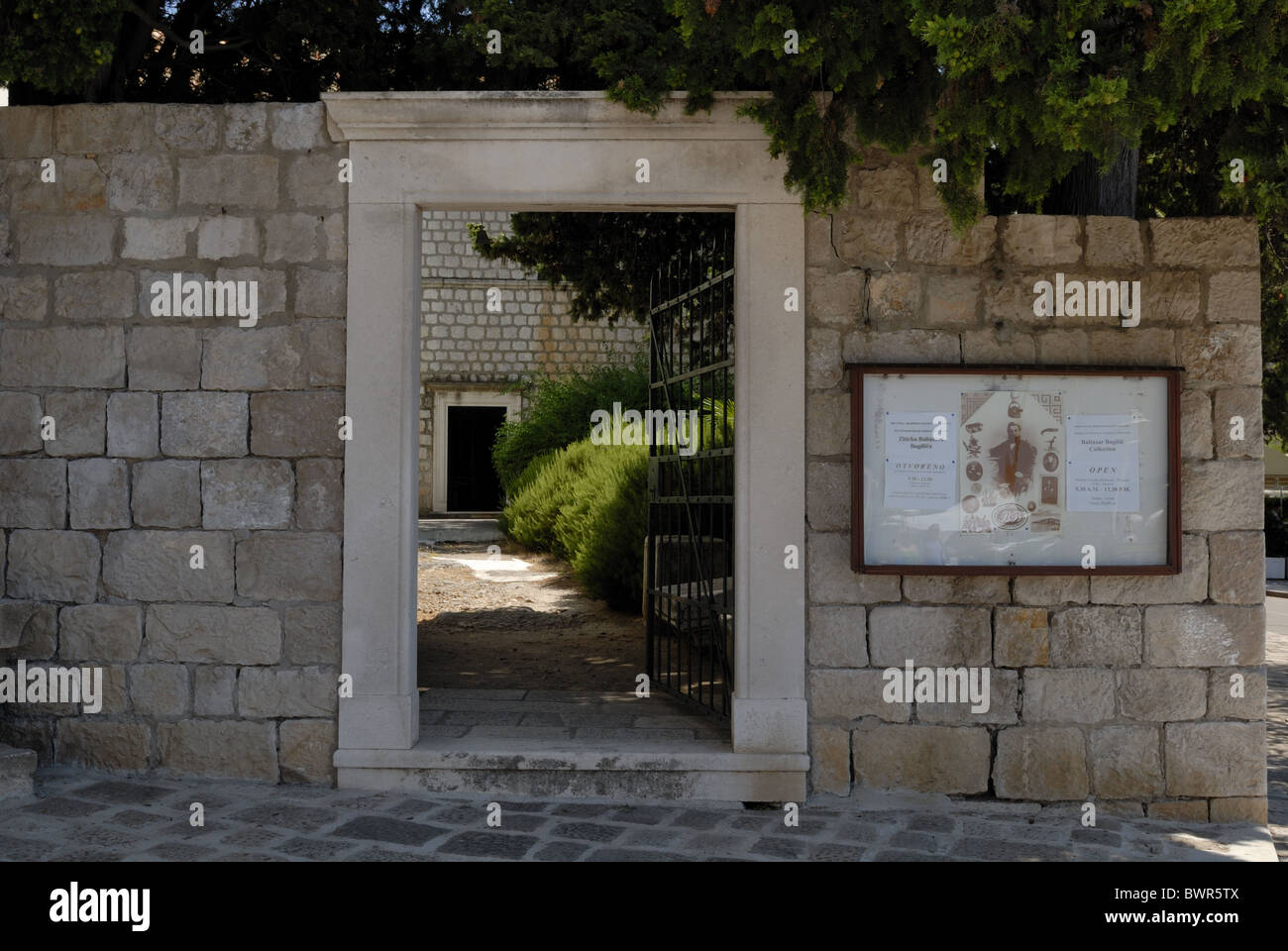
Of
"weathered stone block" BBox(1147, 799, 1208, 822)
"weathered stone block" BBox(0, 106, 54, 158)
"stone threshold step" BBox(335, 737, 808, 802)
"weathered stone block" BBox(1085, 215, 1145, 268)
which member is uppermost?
"weathered stone block" BBox(0, 106, 54, 158)

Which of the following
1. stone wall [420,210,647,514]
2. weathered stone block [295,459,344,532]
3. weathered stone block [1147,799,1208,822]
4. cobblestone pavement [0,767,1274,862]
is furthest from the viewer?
stone wall [420,210,647,514]

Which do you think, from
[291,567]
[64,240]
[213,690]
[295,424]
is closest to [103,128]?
[64,240]

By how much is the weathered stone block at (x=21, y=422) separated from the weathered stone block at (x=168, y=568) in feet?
1.82

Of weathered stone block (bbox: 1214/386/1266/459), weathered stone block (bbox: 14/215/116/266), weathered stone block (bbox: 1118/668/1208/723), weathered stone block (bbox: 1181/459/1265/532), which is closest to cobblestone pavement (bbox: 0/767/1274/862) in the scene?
weathered stone block (bbox: 1118/668/1208/723)

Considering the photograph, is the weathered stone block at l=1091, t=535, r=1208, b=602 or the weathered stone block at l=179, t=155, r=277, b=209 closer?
the weathered stone block at l=1091, t=535, r=1208, b=602

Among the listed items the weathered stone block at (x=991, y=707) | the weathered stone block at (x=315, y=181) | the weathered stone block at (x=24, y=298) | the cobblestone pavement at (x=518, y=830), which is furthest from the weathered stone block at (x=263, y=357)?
the weathered stone block at (x=991, y=707)

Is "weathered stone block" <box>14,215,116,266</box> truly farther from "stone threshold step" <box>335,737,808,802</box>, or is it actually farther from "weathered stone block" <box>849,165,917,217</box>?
"weathered stone block" <box>849,165,917,217</box>

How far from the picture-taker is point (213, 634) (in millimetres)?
4504

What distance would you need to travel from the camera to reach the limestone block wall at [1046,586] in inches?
174

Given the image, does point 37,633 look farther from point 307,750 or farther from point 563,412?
point 563,412

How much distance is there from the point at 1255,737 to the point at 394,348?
3915 millimetres

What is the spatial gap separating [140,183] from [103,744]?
7.82 feet

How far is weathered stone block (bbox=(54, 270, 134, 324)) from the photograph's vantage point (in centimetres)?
456

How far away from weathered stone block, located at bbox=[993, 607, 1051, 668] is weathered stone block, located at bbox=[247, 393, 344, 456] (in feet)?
9.33
